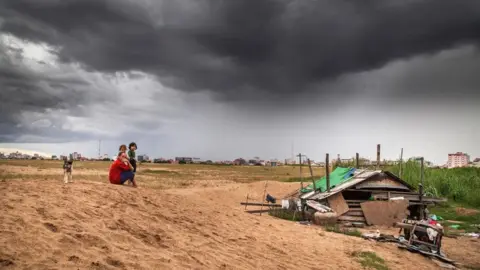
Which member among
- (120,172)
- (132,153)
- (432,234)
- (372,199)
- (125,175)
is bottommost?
(432,234)

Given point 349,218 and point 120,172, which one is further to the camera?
point 349,218

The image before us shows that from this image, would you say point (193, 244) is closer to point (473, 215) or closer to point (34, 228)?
point (34, 228)

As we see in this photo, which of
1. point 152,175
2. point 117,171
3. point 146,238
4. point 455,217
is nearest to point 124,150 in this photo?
point 117,171

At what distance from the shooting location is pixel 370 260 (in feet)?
33.6

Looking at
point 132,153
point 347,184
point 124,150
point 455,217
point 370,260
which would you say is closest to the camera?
point 370,260

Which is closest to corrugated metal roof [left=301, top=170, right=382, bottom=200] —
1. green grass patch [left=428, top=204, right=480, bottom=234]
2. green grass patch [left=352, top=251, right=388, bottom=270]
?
green grass patch [left=428, top=204, right=480, bottom=234]

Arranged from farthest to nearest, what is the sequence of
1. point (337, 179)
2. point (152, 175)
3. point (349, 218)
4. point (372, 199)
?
point (152, 175) < point (337, 179) < point (372, 199) < point (349, 218)

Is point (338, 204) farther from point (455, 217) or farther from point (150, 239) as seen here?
point (150, 239)

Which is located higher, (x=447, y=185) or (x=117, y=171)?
(x=117, y=171)

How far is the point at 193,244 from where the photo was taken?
8477mm

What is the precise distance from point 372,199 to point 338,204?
214 centimetres

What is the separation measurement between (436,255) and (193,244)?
7407mm

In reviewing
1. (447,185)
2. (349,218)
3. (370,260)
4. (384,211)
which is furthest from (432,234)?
(447,185)

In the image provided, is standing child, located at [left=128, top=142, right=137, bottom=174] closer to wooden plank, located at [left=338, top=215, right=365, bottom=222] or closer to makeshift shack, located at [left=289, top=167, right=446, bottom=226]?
Result: makeshift shack, located at [left=289, top=167, right=446, bottom=226]
